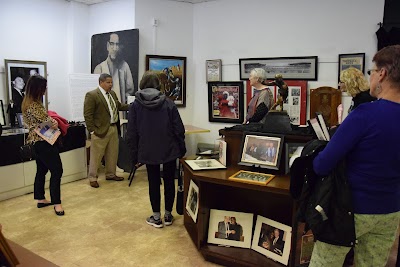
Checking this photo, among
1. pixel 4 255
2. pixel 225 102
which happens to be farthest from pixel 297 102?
pixel 4 255

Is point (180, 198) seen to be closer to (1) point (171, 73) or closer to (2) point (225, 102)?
(2) point (225, 102)

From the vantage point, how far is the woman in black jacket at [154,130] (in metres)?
3.22

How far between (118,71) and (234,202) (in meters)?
3.18

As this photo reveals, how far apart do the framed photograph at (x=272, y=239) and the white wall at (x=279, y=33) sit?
2554 millimetres

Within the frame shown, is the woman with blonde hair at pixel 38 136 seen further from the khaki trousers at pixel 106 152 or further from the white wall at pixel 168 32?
the white wall at pixel 168 32

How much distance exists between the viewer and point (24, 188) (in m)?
4.39

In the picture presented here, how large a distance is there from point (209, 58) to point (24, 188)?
320 cm

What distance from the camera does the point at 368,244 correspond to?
5.28 feet

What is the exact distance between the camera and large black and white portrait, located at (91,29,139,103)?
517 cm

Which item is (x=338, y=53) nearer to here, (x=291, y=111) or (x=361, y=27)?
(x=361, y=27)

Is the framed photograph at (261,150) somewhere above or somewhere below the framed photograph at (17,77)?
below

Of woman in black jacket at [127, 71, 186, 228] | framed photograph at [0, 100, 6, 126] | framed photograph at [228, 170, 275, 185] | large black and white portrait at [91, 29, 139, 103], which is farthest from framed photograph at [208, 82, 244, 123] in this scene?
framed photograph at [0, 100, 6, 126]

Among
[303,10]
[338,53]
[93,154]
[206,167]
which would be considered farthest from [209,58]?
[206,167]

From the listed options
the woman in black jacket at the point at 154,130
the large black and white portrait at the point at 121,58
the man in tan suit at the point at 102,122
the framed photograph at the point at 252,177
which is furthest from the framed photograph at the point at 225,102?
the framed photograph at the point at 252,177
